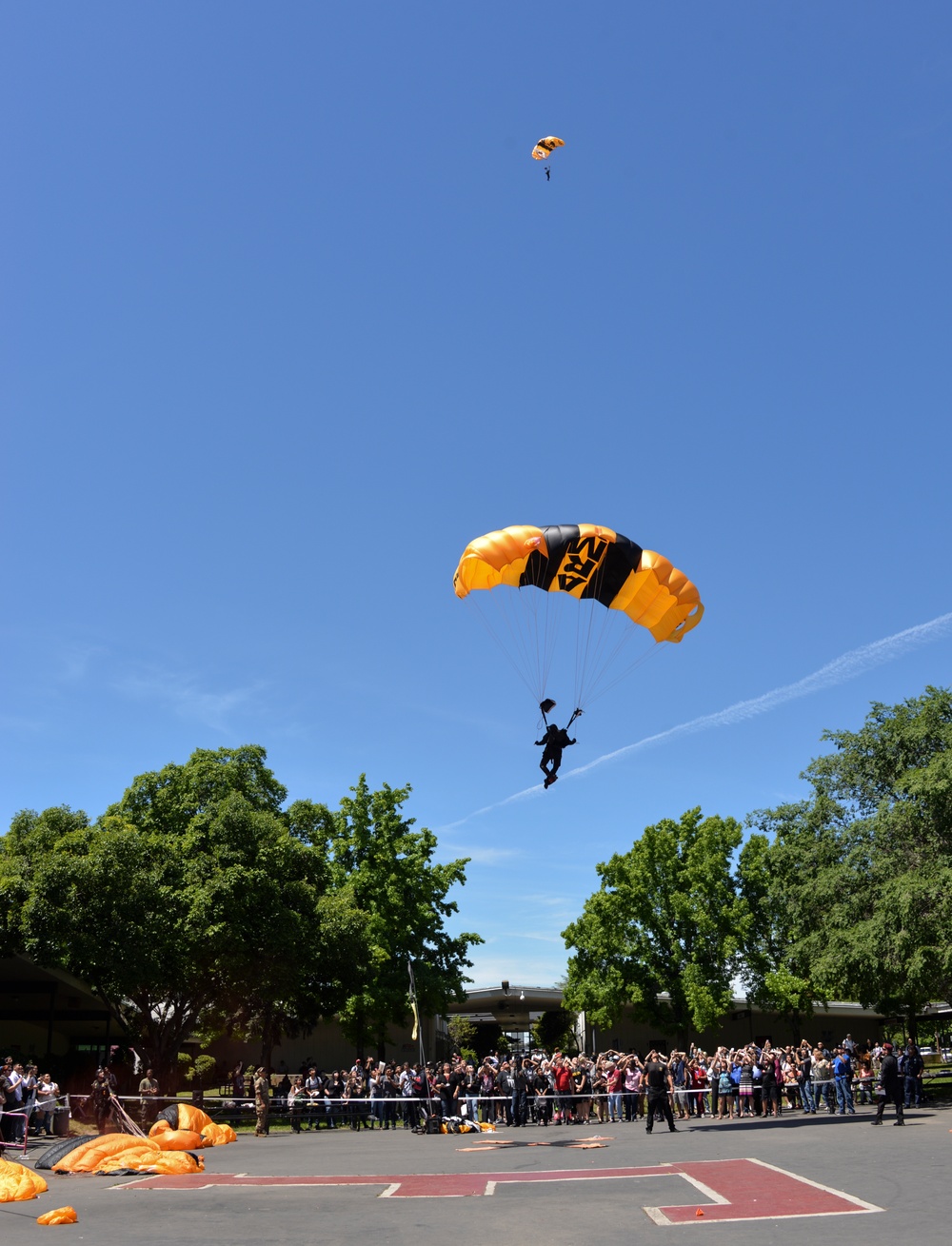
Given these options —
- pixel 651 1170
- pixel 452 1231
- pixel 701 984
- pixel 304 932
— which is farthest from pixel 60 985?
pixel 452 1231

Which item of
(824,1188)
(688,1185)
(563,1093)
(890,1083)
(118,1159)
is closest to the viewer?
(824,1188)

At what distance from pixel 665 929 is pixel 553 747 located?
2310 centimetres

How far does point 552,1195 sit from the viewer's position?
12.5 m

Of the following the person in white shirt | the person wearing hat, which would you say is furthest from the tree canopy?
the person wearing hat

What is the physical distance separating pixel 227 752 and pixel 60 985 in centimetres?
1018

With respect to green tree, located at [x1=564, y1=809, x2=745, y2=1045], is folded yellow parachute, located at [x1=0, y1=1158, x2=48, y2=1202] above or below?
below

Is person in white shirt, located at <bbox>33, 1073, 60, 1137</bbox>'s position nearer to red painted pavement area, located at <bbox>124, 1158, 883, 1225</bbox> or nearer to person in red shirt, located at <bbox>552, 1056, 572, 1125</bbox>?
red painted pavement area, located at <bbox>124, 1158, 883, 1225</bbox>

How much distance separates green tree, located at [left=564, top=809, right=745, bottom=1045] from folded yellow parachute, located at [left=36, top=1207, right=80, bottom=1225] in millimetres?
31528

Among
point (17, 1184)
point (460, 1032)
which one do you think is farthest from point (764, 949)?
point (460, 1032)

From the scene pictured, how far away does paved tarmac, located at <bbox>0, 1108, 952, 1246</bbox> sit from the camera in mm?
9664

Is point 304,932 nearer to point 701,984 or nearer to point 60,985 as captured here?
point 60,985

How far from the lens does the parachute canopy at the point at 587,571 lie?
19844mm

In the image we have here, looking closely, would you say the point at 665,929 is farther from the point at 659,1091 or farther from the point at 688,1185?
the point at 688,1185

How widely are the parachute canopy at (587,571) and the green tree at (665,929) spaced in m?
22.4
